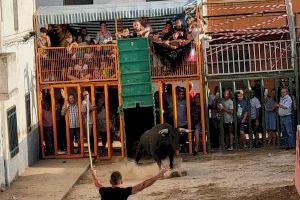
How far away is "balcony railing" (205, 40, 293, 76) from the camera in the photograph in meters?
25.6

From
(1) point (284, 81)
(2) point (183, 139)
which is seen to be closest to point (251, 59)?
(1) point (284, 81)

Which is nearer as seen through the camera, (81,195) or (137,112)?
(81,195)

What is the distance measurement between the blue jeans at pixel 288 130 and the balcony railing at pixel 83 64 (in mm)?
4549

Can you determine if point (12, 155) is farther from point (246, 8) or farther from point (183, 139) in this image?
point (246, 8)

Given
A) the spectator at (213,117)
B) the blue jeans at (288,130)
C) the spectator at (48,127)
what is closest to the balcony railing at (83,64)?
the spectator at (48,127)

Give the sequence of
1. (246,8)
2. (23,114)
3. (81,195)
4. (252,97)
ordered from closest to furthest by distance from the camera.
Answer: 1. (81,195)
2. (23,114)
3. (252,97)
4. (246,8)

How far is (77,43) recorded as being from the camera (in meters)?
26.0

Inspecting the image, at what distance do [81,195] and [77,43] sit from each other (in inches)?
269

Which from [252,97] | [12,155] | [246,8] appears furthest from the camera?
[246,8]

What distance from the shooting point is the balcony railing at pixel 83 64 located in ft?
84.0

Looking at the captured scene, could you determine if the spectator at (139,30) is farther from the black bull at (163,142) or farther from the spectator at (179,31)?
the black bull at (163,142)

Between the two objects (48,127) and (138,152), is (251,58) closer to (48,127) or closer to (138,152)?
(138,152)

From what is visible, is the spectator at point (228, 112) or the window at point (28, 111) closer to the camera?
the window at point (28, 111)

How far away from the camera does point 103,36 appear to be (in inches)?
1027
